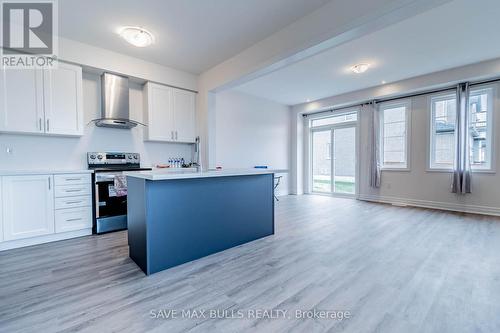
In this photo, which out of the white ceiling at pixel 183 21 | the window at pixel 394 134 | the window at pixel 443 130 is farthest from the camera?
the window at pixel 394 134

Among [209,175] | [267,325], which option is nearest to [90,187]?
[209,175]

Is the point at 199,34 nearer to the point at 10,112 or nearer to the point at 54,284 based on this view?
the point at 10,112

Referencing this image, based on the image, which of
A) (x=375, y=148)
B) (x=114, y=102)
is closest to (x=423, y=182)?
(x=375, y=148)

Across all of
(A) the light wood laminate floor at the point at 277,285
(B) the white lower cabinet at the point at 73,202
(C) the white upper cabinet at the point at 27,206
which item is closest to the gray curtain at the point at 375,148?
(A) the light wood laminate floor at the point at 277,285

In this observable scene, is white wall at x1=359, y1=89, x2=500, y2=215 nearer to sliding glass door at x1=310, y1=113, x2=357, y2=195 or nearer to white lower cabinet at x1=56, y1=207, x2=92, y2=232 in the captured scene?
sliding glass door at x1=310, y1=113, x2=357, y2=195

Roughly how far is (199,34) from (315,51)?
164cm

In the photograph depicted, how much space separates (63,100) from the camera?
3230 millimetres

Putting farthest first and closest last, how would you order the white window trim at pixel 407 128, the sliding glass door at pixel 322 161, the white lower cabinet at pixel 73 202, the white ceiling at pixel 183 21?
the sliding glass door at pixel 322 161
the white window trim at pixel 407 128
the white lower cabinet at pixel 73 202
the white ceiling at pixel 183 21

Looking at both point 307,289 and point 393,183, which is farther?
point 393,183

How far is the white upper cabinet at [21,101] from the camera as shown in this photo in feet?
9.28

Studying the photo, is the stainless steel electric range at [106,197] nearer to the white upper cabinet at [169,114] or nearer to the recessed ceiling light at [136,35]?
the white upper cabinet at [169,114]

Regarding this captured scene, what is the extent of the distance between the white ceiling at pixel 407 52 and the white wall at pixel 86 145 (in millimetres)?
2610

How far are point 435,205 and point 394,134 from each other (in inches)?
71.9

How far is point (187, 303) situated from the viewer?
5.49 feet
